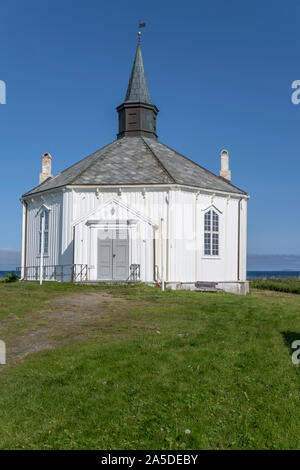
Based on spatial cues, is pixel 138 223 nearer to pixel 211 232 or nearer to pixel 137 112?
pixel 211 232

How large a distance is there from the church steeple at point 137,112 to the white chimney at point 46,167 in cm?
500

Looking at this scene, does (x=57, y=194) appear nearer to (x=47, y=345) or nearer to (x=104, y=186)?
(x=104, y=186)

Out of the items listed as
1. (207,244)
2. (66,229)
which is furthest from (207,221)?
(66,229)

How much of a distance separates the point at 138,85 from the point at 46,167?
327 inches

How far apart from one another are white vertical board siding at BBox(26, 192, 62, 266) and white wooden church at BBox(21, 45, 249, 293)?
6 cm

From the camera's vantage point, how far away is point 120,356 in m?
7.84

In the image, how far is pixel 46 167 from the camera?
29484 mm

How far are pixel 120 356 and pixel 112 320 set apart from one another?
3583 mm

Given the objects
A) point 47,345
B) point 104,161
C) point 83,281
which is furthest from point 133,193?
point 47,345

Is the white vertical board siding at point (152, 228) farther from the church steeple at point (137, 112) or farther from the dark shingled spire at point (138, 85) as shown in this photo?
the dark shingled spire at point (138, 85)

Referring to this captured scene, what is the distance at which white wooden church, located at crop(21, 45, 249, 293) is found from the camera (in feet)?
70.6

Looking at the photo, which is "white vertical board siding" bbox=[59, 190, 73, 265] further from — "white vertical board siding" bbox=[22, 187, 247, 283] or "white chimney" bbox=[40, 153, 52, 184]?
"white chimney" bbox=[40, 153, 52, 184]

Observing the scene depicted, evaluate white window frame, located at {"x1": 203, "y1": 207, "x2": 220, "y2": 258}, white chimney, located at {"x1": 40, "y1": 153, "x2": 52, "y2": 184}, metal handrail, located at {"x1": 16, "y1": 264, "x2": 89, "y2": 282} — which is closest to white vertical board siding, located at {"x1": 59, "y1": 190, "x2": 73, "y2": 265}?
metal handrail, located at {"x1": 16, "y1": 264, "x2": 89, "y2": 282}

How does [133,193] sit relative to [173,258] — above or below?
above
